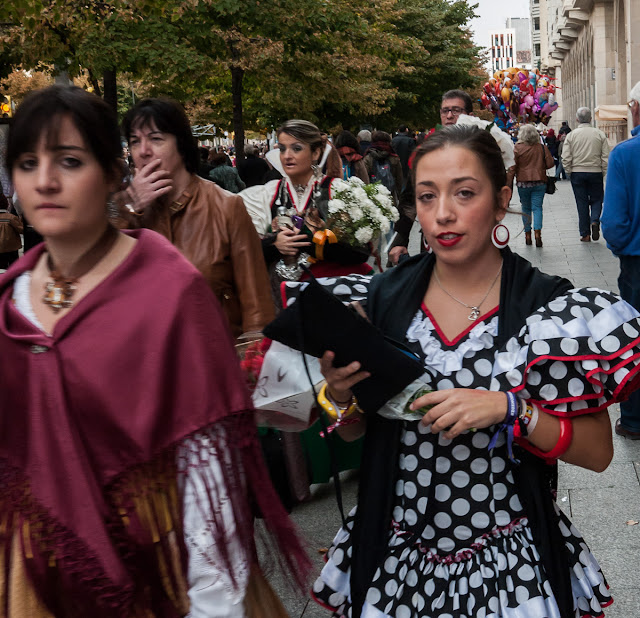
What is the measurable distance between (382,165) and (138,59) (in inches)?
157

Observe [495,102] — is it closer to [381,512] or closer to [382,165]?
[382,165]

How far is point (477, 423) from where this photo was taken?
2070 millimetres

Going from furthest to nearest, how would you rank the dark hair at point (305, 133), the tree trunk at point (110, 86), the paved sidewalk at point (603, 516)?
the tree trunk at point (110, 86)
the dark hair at point (305, 133)
the paved sidewalk at point (603, 516)

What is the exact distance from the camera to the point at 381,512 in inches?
90.5

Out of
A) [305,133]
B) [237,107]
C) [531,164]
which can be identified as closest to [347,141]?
[531,164]

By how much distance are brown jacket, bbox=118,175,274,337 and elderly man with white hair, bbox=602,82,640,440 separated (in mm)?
2514

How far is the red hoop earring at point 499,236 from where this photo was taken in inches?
91.4

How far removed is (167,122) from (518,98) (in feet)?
114

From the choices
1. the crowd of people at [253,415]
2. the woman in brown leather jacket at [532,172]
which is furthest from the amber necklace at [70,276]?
the woman in brown leather jacket at [532,172]

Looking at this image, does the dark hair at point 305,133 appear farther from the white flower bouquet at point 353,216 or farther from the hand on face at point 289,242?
the hand on face at point 289,242

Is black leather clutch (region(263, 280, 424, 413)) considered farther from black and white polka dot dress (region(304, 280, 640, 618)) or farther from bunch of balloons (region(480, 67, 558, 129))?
bunch of balloons (region(480, 67, 558, 129))

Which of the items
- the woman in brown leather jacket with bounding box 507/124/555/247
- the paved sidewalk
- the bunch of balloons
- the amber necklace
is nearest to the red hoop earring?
the amber necklace

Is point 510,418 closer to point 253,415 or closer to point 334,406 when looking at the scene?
point 334,406

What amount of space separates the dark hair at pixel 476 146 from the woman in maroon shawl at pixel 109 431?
0.71 meters
